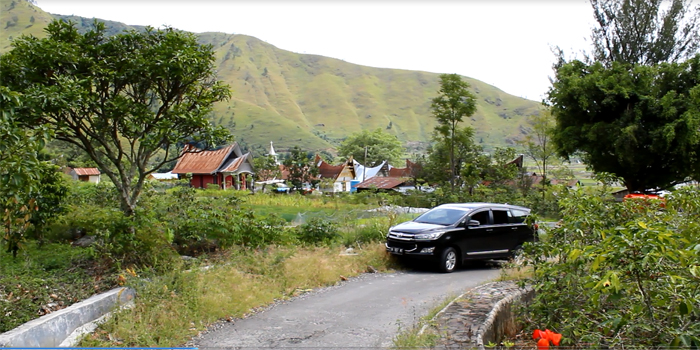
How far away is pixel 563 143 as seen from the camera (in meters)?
30.6

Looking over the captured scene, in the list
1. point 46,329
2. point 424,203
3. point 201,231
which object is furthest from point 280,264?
point 424,203

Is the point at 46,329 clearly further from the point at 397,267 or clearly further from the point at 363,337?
the point at 397,267

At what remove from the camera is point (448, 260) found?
1268 cm

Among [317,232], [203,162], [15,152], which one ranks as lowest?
[317,232]

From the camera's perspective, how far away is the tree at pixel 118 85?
897 cm

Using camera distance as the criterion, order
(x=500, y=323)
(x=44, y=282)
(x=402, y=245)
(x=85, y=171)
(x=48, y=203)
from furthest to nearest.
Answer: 1. (x=85, y=171)
2. (x=402, y=245)
3. (x=48, y=203)
4. (x=44, y=282)
5. (x=500, y=323)

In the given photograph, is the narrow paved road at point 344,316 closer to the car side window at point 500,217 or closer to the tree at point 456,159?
the car side window at point 500,217

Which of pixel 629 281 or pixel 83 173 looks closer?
pixel 629 281

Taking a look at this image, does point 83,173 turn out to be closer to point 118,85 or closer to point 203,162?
point 203,162

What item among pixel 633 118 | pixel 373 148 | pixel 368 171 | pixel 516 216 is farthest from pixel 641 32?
pixel 373 148

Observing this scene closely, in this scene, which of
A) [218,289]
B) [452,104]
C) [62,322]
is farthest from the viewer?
[452,104]

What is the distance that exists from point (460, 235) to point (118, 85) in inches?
327

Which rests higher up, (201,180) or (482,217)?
(482,217)

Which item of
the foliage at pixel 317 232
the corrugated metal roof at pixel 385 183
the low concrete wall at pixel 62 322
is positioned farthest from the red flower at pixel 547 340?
the corrugated metal roof at pixel 385 183
